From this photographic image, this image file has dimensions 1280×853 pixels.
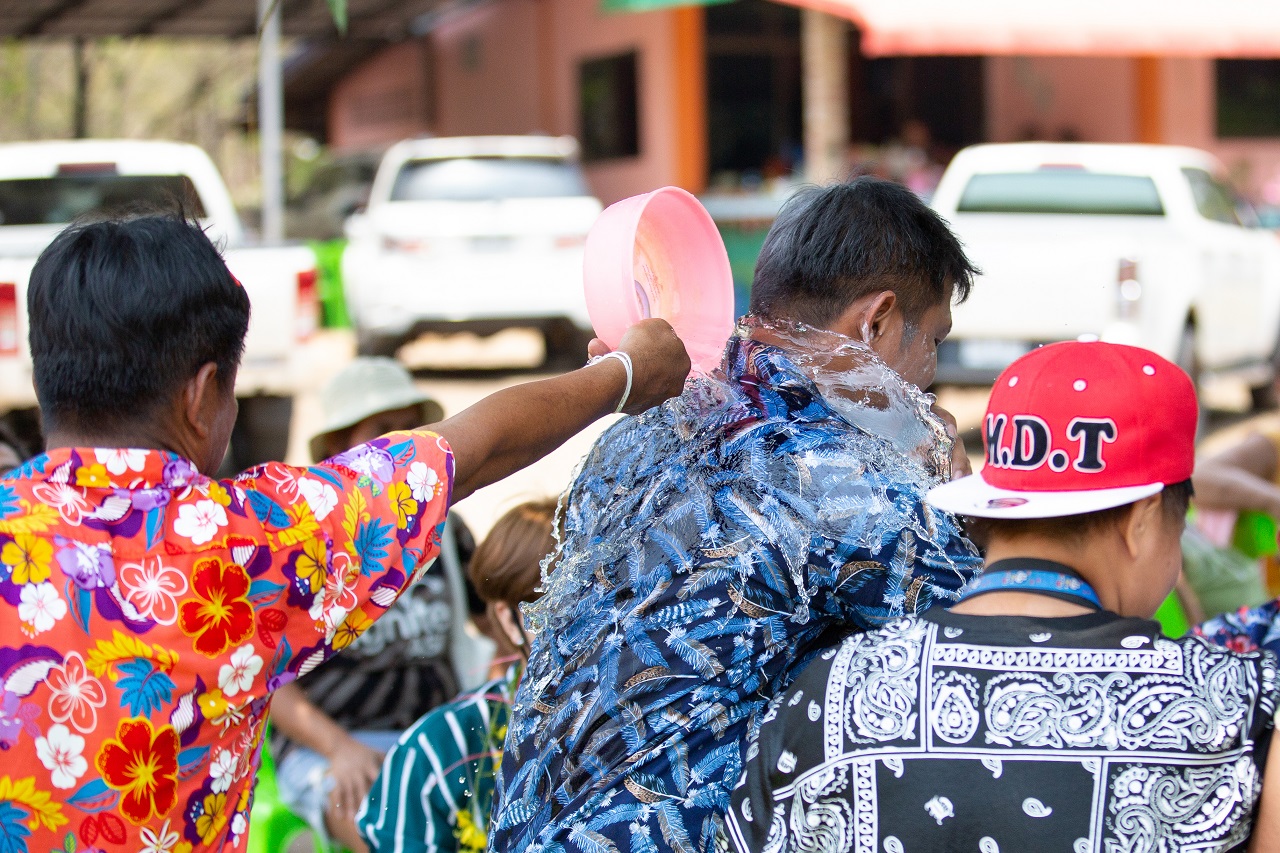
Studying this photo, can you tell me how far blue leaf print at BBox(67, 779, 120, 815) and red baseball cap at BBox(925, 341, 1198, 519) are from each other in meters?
0.96

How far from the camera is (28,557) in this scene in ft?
5.02

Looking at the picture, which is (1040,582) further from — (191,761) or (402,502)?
(191,761)

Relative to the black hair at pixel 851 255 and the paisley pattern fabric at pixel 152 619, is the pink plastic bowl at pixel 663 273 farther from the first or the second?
the paisley pattern fabric at pixel 152 619

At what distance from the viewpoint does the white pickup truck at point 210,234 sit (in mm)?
7000

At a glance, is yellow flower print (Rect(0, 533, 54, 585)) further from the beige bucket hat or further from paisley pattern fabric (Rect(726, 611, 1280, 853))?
the beige bucket hat

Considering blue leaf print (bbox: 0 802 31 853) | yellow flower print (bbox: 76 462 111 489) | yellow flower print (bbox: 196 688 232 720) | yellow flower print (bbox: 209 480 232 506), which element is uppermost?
yellow flower print (bbox: 76 462 111 489)

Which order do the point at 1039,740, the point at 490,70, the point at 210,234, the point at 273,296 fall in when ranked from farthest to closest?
the point at 490,70, the point at 273,296, the point at 210,234, the point at 1039,740

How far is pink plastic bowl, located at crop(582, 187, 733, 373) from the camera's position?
6.55ft

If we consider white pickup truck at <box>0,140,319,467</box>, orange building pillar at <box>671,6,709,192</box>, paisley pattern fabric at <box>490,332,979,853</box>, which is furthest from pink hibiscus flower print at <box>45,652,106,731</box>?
orange building pillar at <box>671,6,709,192</box>

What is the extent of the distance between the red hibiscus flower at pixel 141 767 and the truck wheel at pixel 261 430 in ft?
20.8

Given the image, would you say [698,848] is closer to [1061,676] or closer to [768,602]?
[768,602]

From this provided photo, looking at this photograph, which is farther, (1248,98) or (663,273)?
(1248,98)

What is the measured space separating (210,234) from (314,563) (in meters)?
4.49

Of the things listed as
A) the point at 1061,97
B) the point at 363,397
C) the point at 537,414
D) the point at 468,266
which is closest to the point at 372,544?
the point at 537,414
